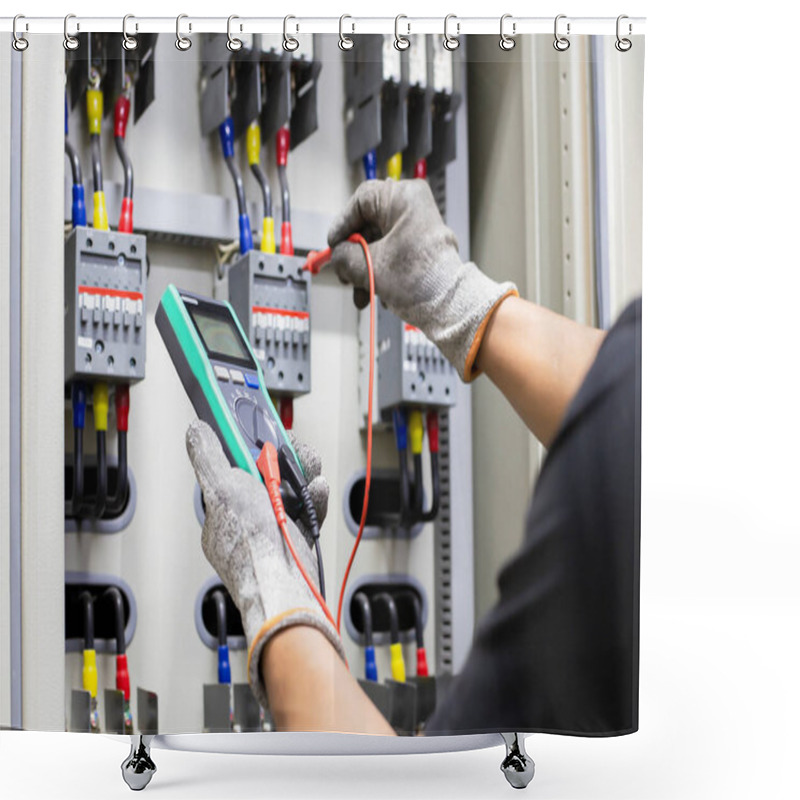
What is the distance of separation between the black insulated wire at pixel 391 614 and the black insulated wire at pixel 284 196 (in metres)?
0.60

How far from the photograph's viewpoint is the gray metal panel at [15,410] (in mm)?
1693

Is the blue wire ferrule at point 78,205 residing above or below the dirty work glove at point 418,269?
above

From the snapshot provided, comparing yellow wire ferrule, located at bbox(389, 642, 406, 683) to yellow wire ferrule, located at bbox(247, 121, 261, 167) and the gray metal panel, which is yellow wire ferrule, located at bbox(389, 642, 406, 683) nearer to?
the gray metal panel

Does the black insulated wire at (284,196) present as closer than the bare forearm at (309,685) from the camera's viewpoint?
No

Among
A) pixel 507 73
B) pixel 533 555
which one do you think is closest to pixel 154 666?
pixel 533 555

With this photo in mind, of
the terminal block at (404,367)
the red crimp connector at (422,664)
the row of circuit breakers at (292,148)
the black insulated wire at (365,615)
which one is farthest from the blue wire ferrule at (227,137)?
the red crimp connector at (422,664)

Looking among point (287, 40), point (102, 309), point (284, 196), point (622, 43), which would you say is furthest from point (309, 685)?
point (622, 43)

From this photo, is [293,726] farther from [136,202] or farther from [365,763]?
[136,202]

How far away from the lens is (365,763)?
2055 mm

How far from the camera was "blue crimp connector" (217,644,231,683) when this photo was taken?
1754 millimetres

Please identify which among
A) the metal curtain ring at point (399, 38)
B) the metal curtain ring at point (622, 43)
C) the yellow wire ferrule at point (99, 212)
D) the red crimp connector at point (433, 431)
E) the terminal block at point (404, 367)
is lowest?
the red crimp connector at point (433, 431)

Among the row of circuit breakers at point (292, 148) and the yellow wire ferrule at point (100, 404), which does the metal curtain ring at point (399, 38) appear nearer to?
the row of circuit breakers at point (292, 148)

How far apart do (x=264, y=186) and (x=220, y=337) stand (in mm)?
254

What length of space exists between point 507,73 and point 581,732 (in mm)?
1001
